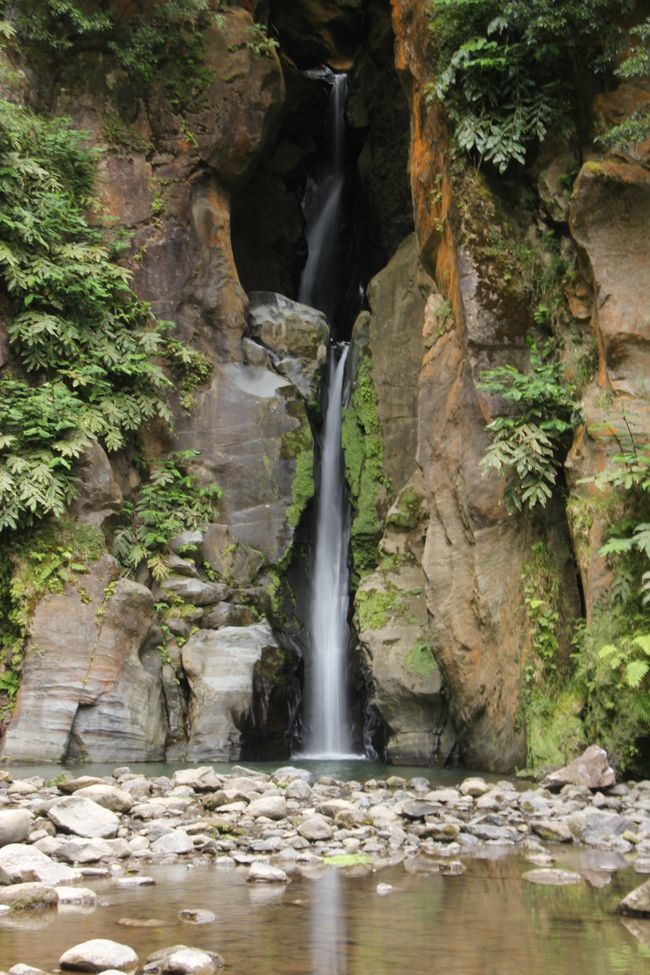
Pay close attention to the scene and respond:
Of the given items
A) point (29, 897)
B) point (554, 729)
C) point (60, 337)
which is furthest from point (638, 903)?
point (60, 337)

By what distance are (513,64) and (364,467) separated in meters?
6.87

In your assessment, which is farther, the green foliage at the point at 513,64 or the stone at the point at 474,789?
the green foliage at the point at 513,64

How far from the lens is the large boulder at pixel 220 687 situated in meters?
13.1

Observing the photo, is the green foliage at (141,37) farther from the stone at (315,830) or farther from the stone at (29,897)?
the stone at (29,897)

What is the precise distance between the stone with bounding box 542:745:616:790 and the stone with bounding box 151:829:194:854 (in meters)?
3.70

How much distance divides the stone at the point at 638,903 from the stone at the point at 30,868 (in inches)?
116

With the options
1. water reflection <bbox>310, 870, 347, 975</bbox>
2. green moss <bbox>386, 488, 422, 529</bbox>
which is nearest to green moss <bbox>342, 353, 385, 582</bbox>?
green moss <bbox>386, 488, 422, 529</bbox>

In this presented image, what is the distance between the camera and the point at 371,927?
454cm

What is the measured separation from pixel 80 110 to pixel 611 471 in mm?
12501

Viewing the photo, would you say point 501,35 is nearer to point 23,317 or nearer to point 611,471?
point 611,471

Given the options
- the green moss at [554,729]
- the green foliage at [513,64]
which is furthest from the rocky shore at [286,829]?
the green foliage at [513,64]

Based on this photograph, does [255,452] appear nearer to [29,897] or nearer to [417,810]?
[417,810]

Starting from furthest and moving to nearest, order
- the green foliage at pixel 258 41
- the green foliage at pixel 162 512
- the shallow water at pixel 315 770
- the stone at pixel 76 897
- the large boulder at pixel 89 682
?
the green foliage at pixel 258 41 < the green foliage at pixel 162 512 < the large boulder at pixel 89 682 < the shallow water at pixel 315 770 < the stone at pixel 76 897

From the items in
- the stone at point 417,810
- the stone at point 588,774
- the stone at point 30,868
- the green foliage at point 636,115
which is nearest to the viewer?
the stone at point 30,868
